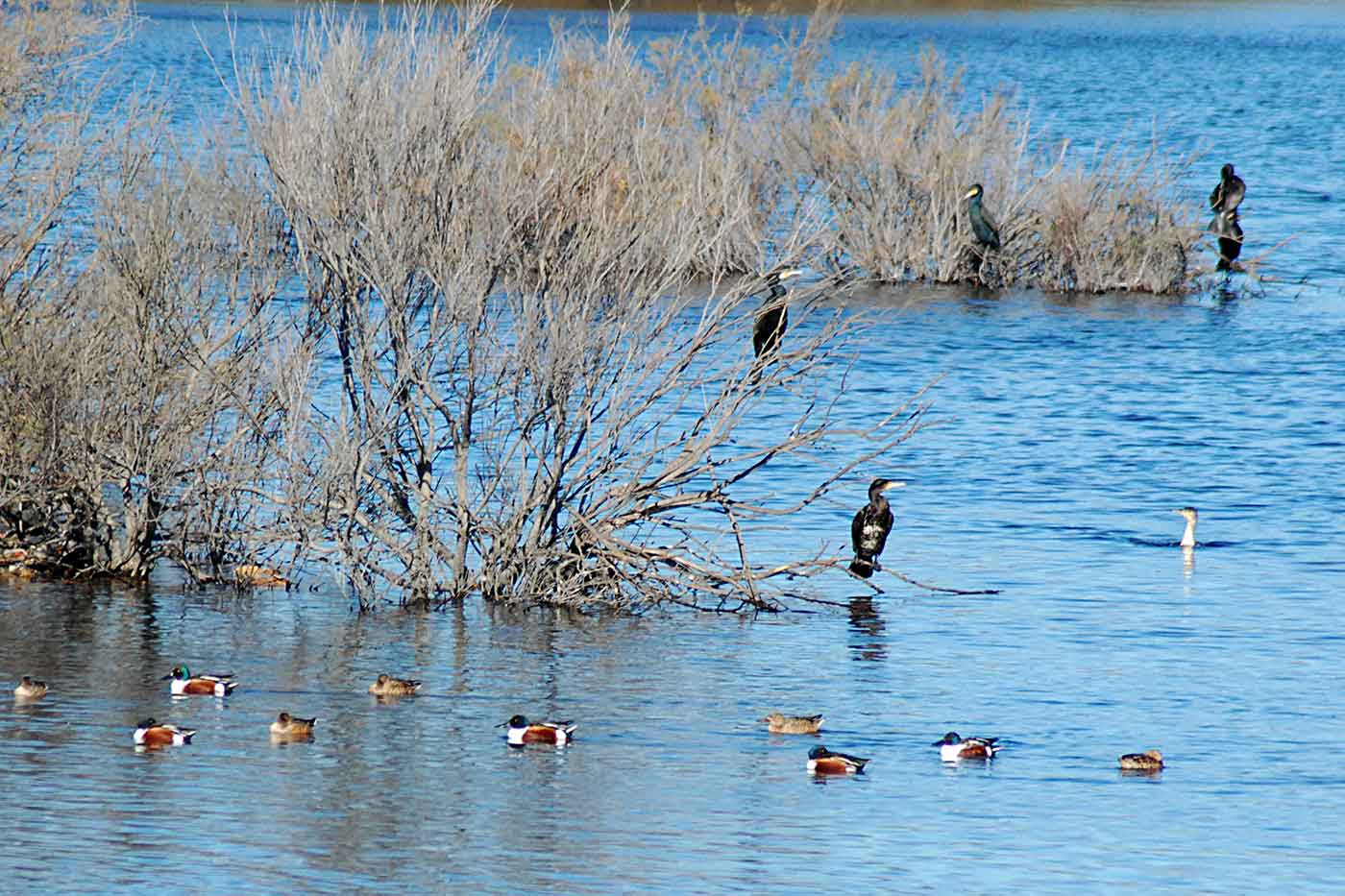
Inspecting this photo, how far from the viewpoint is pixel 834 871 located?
36.2 ft

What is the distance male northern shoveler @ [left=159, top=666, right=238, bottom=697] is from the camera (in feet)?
46.0

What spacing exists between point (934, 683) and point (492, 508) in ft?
12.5

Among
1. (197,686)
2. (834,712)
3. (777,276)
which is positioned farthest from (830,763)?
(777,276)

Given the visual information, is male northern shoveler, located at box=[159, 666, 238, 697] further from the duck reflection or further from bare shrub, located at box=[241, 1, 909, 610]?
the duck reflection

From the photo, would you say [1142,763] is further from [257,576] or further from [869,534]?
[257,576]

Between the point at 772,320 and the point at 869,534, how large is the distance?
2.34m

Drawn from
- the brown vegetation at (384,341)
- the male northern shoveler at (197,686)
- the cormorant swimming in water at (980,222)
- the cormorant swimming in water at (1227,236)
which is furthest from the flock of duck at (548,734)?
the cormorant swimming in water at (1227,236)

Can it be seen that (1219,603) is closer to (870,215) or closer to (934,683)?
(934,683)

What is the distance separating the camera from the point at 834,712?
14211mm

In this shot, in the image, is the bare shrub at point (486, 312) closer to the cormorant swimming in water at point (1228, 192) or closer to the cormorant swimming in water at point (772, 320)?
the cormorant swimming in water at point (772, 320)

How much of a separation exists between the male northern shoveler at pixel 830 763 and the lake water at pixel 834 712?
0.28ft

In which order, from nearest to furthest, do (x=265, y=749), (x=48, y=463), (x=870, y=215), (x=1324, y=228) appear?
1. (x=265, y=749)
2. (x=48, y=463)
3. (x=870, y=215)
4. (x=1324, y=228)

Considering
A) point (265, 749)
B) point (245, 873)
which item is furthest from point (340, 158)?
point (245, 873)

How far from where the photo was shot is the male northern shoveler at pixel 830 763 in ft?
41.3
